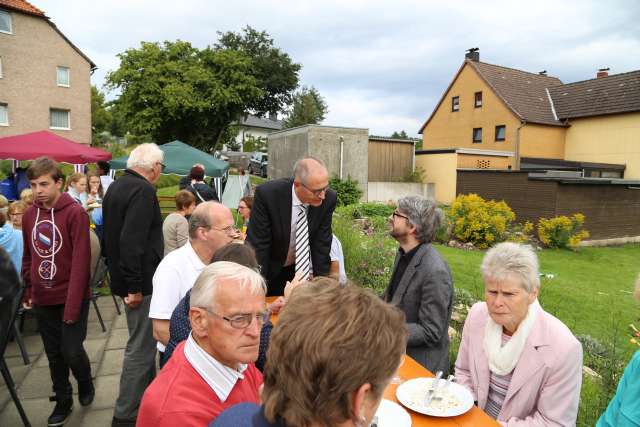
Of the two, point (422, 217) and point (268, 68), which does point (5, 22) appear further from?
point (422, 217)

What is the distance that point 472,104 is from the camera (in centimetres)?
3056

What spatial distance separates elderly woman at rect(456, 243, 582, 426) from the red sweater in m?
1.52

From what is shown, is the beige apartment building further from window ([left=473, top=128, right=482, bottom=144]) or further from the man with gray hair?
the man with gray hair

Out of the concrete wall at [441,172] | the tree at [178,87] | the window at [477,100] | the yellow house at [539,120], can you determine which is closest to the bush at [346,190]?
the concrete wall at [441,172]

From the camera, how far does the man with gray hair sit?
9.54 feet

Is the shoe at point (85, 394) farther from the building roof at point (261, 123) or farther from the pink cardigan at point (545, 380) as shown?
the building roof at point (261, 123)

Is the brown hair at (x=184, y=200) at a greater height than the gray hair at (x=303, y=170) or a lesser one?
lesser

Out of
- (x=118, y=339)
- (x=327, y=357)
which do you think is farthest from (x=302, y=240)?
(x=118, y=339)

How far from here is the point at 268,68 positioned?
128 feet

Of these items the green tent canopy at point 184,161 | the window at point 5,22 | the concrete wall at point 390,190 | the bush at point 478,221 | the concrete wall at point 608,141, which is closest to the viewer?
the green tent canopy at point 184,161

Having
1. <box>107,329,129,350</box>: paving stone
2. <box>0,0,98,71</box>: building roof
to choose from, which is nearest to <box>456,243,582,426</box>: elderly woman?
<box>107,329,129,350</box>: paving stone

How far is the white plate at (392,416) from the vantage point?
1.84 metres

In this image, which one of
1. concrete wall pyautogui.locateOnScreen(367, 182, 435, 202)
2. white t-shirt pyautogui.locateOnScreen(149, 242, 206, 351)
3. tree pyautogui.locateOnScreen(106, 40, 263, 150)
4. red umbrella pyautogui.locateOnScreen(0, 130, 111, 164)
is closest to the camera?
white t-shirt pyautogui.locateOnScreen(149, 242, 206, 351)

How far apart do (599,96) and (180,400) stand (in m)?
33.1
